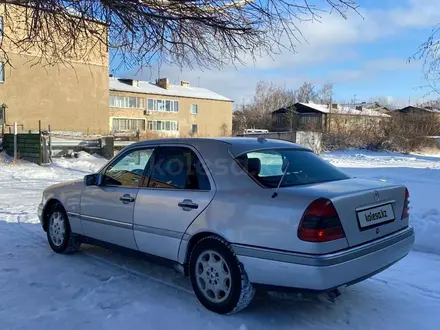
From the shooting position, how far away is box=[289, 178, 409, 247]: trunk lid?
3449 mm

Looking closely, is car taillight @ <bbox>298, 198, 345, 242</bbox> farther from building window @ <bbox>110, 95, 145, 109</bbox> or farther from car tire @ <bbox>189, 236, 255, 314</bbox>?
building window @ <bbox>110, 95, 145, 109</bbox>

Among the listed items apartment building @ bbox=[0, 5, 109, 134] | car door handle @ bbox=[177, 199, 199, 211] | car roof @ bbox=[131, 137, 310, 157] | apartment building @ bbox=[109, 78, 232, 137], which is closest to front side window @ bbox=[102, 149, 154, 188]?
car roof @ bbox=[131, 137, 310, 157]

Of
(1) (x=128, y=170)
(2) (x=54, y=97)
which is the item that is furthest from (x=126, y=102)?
(1) (x=128, y=170)

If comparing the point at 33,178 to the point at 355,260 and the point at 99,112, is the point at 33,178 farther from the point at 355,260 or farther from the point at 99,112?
the point at 99,112

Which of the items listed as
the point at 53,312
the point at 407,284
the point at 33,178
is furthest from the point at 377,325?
the point at 33,178

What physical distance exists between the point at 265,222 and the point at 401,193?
1468mm

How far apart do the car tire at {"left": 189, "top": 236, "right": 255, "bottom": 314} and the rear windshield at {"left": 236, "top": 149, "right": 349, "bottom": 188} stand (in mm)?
696

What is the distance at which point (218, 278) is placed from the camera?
3861mm

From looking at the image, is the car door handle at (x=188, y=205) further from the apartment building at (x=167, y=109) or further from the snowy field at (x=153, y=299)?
the apartment building at (x=167, y=109)

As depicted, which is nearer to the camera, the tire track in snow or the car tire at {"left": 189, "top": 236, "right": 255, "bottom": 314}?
the car tire at {"left": 189, "top": 236, "right": 255, "bottom": 314}

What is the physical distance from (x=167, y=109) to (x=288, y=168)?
5441cm

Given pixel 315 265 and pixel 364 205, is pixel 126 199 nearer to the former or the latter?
pixel 315 265

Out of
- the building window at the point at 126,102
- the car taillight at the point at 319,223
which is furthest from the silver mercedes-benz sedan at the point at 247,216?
the building window at the point at 126,102

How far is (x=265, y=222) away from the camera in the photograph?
3504mm
